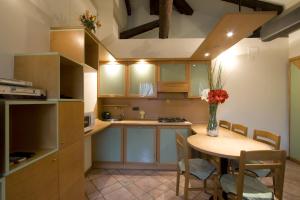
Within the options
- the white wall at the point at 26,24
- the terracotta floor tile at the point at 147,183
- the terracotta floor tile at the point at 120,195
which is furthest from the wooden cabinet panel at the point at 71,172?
the terracotta floor tile at the point at 147,183

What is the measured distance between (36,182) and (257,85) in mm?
4167

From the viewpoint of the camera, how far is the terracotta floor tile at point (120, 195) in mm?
2439

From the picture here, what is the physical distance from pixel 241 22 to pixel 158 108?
2.24 meters

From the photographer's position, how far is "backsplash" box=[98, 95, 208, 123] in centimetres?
384

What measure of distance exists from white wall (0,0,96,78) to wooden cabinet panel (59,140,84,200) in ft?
2.61

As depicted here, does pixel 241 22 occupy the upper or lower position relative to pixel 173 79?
upper

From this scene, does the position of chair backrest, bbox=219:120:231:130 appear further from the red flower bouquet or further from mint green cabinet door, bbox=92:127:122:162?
mint green cabinet door, bbox=92:127:122:162

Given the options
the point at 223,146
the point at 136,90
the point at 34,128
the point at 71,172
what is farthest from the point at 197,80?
the point at 34,128

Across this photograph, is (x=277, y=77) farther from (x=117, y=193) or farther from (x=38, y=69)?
(x=38, y=69)

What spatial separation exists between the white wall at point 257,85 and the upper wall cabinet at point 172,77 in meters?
0.98

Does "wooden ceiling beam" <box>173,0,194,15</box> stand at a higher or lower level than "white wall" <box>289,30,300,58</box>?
higher

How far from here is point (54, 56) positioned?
4.85 ft

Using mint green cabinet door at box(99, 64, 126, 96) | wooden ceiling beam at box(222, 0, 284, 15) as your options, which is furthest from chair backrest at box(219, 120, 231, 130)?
wooden ceiling beam at box(222, 0, 284, 15)

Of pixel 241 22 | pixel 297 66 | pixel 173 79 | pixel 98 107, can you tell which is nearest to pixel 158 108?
pixel 173 79
